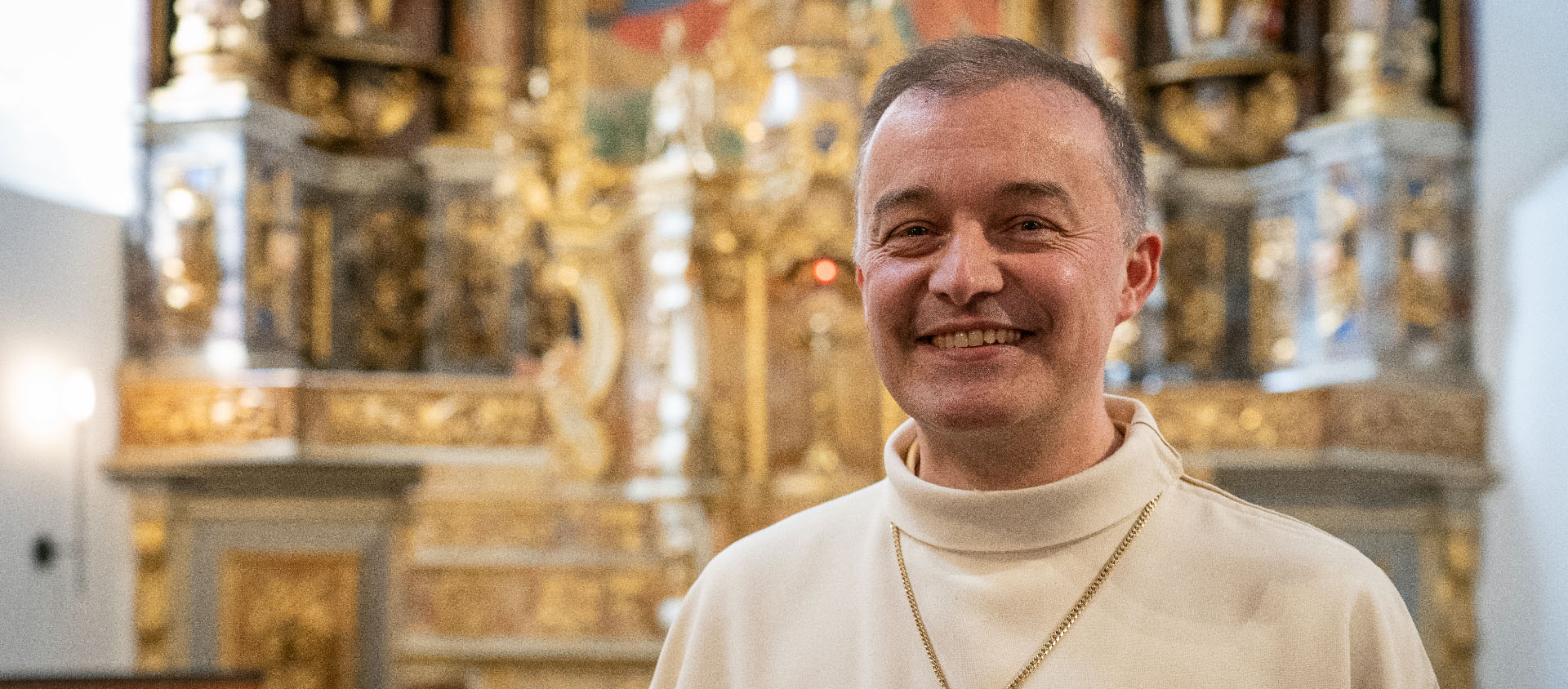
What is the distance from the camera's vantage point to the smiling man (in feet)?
4.19

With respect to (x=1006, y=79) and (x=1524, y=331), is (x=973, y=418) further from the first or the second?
(x=1524, y=331)

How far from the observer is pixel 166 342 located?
8.02 metres

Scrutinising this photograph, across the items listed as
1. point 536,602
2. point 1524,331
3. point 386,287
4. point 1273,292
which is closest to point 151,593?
point 386,287

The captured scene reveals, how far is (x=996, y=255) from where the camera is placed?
1.29 meters

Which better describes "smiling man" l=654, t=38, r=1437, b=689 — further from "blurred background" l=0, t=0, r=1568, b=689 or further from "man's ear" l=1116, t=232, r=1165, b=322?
"blurred background" l=0, t=0, r=1568, b=689

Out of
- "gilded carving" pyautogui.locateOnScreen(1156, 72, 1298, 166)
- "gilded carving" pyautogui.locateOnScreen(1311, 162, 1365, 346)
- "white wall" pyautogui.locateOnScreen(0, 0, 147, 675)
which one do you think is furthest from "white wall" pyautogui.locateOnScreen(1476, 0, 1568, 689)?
"white wall" pyautogui.locateOnScreen(0, 0, 147, 675)

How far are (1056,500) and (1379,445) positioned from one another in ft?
22.5

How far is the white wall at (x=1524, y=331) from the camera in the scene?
6020 millimetres

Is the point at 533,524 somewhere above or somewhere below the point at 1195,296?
below

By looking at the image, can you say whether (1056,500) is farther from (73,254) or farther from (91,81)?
(91,81)

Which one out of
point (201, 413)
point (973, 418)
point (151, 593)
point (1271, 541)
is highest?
point (973, 418)

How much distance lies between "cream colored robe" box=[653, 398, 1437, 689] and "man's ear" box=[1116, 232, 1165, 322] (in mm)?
121

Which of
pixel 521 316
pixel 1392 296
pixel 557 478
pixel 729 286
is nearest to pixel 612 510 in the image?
pixel 557 478

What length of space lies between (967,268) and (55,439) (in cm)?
707
